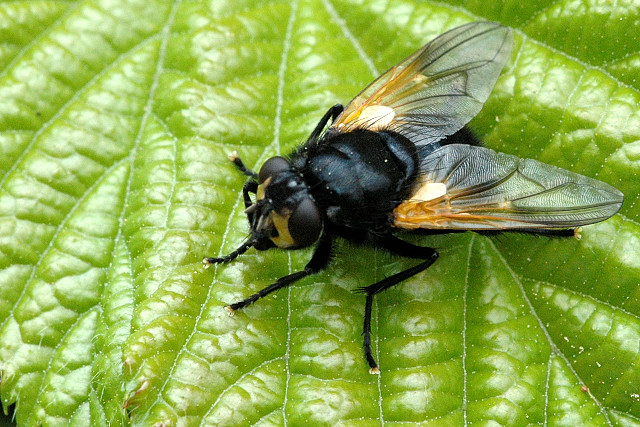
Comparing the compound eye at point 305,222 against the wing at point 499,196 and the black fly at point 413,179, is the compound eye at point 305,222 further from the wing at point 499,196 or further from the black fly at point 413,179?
the wing at point 499,196

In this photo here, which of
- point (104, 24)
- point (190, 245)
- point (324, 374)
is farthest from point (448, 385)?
point (104, 24)

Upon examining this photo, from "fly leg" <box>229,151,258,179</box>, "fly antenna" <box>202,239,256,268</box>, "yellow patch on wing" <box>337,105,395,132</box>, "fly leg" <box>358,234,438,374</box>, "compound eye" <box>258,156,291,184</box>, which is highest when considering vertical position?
"yellow patch on wing" <box>337,105,395,132</box>

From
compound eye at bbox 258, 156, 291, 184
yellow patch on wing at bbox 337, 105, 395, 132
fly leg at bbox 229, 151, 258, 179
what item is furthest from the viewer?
fly leg at bbox 229, 151, 258, 179

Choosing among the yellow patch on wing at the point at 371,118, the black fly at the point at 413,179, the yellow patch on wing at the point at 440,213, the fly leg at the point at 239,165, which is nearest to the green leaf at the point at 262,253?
the fly leg at the point at 239,165

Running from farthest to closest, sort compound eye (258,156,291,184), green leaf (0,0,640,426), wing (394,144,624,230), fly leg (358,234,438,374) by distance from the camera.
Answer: fly leg (358,234,438,374), compound eye (258,156,291,184), green leaf (0,0,640,426), wing (394,144,624,230)

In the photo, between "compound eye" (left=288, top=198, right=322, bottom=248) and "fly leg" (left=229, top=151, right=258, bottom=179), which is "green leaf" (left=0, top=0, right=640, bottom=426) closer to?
"fly leg" (left=229, top=151, right=258, bottom=179)

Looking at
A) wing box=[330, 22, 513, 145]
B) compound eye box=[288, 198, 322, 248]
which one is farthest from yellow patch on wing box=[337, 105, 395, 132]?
compound eye box=[288, 198, 322, 248]

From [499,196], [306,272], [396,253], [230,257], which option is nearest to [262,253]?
[230,257]
